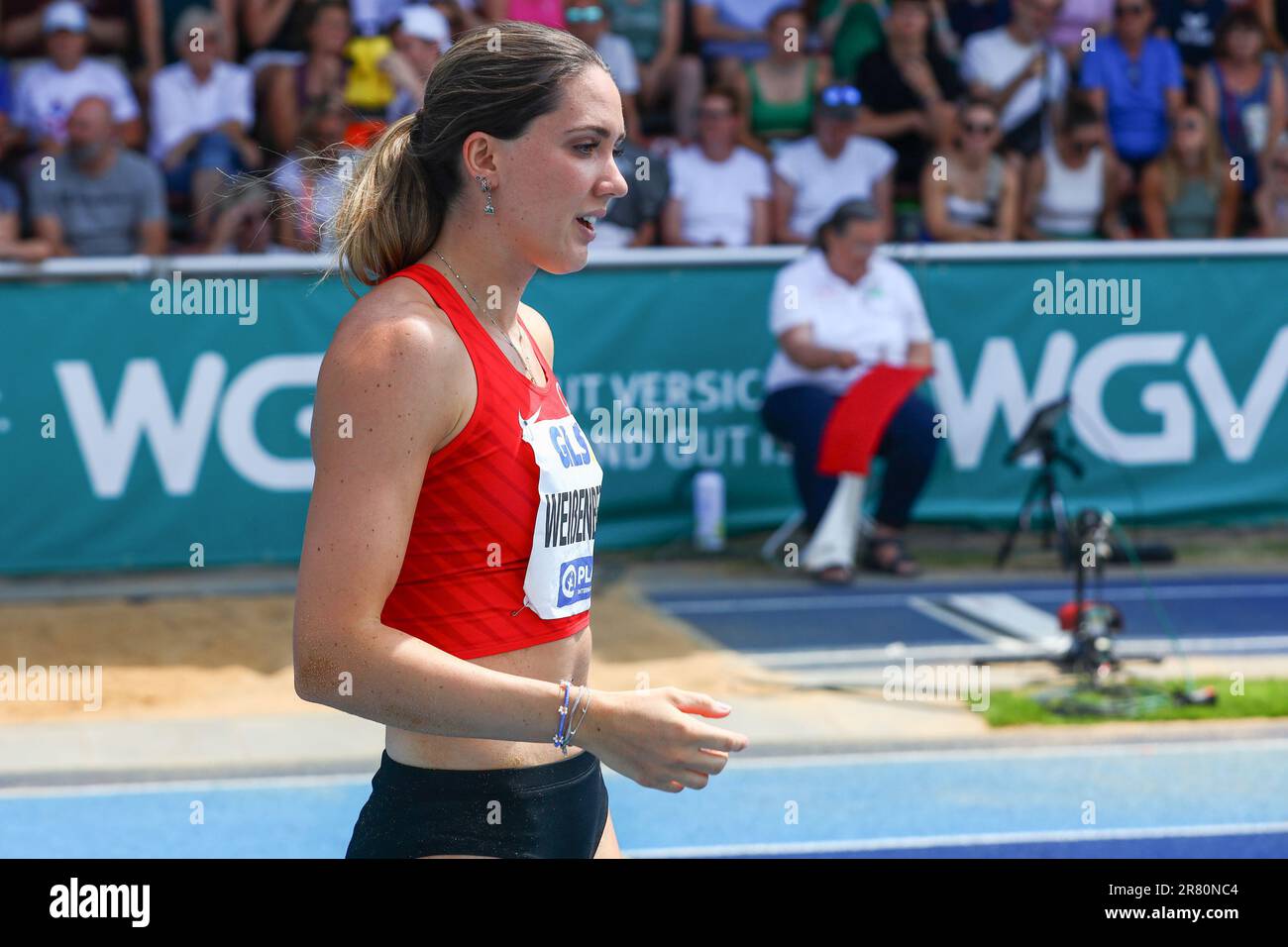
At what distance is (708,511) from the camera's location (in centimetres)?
1085

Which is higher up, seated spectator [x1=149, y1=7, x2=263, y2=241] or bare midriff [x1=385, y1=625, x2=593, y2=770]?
seated spectator [x1=149, y1=7, x2=263, y2=241]

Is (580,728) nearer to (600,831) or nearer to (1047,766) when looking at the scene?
(600,831)

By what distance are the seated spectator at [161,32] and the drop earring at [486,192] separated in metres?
9.13

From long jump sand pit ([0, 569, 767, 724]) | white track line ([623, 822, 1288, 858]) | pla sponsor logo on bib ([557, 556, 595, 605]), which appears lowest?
long jump sand pit ([0, 569, 767, 724])

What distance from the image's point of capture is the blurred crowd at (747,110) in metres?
10.8

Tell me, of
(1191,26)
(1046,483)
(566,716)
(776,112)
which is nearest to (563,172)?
(566,716)

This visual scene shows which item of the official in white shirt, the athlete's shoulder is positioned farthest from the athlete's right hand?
the official in white shirt

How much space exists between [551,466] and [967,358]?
8.62 metres

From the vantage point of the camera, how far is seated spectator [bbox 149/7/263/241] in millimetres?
10961

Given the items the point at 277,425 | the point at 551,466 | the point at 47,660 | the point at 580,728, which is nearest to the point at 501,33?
the point at 551,466

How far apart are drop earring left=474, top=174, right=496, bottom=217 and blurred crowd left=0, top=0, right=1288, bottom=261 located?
758cm

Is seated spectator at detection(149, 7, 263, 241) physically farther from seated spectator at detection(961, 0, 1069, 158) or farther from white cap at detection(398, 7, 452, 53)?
seated spectator at detection(961, 0, 1069, 158)

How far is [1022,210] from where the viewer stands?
474 inches

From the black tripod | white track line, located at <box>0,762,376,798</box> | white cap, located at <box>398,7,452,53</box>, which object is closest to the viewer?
white track line, located at <box>0,762,376,798</box>
